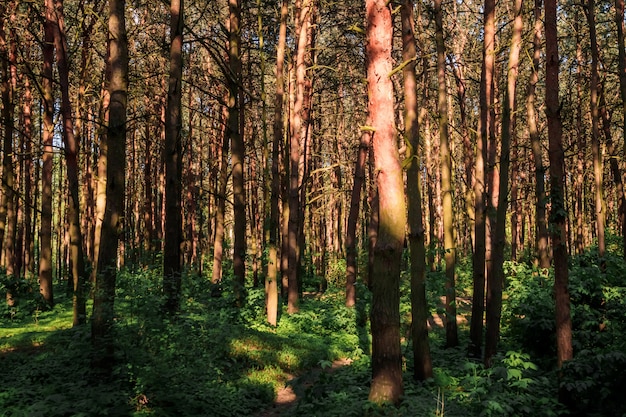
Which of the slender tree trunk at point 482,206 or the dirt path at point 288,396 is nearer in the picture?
the dirt path at point 288,396

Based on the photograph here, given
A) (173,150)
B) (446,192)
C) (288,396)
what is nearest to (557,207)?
(446,192)

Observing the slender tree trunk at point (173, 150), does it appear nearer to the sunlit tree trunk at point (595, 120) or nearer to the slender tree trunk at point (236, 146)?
the slender tree trunk at point (236, 146)

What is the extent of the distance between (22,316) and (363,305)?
999 centimetres

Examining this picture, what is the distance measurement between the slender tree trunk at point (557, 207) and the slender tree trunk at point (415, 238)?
2.18 metres

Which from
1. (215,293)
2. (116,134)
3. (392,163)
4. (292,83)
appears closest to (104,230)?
(116,134)

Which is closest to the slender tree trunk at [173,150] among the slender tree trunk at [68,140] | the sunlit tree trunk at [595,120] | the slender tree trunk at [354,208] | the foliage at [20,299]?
the slender tree trunk at [68,140]

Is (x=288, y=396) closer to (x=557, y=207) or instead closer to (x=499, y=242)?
(x=499, y=242)

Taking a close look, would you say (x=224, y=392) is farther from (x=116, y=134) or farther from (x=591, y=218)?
(x=591, y=218)

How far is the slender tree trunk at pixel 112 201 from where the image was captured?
23.8ft

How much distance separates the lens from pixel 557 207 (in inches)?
279

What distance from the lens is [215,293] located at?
48.0 feet

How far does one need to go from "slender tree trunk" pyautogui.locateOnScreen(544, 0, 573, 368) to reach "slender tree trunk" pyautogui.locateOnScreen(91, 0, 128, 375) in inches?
268

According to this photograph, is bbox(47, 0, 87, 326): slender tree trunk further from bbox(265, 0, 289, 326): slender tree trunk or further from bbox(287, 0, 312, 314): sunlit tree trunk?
bbox(287, 0, 312, 314): sunlit tree trunk

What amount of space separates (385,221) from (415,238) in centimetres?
201
